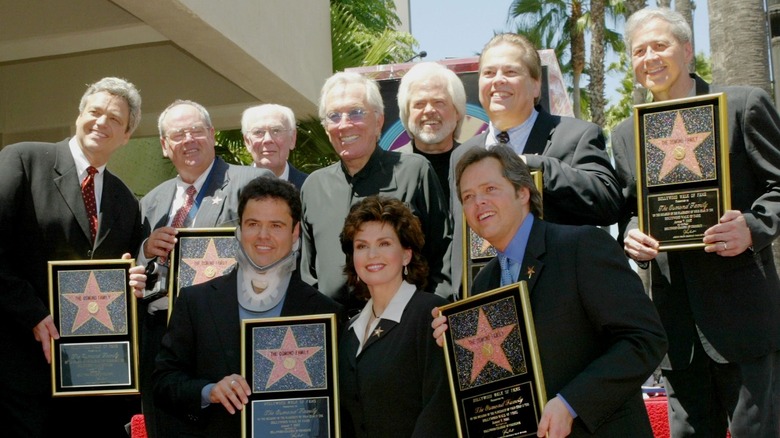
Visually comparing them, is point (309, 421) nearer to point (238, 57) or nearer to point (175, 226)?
point (175, 226)

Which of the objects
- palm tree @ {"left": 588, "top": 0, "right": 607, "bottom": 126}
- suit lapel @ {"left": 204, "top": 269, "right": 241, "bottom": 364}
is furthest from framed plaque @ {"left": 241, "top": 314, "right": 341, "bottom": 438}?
palm tree @ {"left": 588, "top": 0, "right": 607, "bottom": 126}

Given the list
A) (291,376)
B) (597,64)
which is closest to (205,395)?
(291,376)

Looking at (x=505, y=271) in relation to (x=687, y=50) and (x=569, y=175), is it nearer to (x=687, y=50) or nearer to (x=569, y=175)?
(x=569, y=175)

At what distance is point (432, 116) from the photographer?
580 cm

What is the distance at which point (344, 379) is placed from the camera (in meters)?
4.15

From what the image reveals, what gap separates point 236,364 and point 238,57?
766 cm

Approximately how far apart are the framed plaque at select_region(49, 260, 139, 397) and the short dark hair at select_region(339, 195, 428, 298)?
1.17 metres

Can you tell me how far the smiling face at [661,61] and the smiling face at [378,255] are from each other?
1429 mm

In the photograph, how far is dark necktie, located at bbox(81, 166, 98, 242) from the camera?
5.04 metres

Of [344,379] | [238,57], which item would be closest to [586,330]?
[344,379]

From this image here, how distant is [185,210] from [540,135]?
1.99 m

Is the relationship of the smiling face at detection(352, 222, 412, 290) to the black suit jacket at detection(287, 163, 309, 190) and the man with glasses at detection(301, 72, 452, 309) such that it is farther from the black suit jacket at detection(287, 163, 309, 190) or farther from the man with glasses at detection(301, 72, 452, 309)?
the black suit jacket at detection(287, 163, 309, 190)

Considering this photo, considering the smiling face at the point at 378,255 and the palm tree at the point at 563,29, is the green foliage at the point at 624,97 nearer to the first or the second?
the palm tree at the point at 563,29

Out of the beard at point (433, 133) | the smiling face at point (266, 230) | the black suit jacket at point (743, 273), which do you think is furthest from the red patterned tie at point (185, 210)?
the black suit jacket at point (743, 273)
